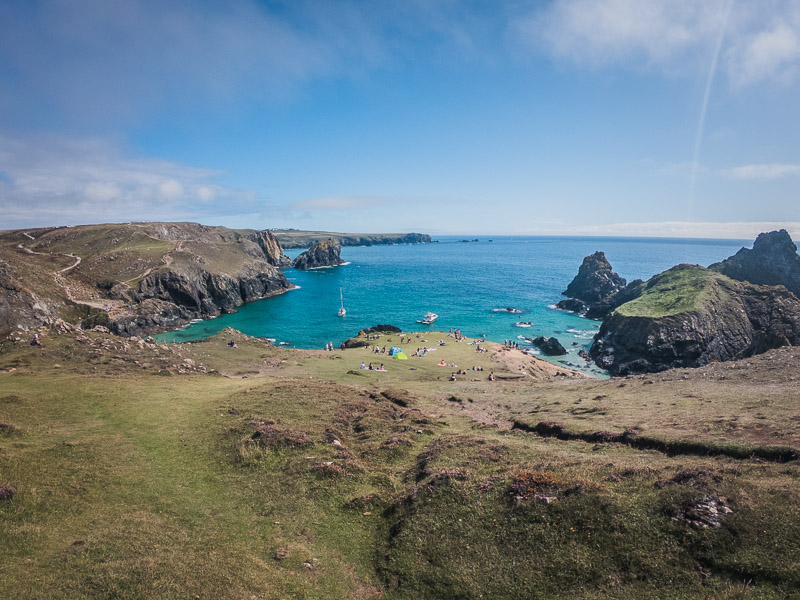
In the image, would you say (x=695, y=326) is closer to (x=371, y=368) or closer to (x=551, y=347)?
(x=551, y=347)

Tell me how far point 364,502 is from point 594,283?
14063cm

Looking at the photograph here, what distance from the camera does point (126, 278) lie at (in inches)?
4400

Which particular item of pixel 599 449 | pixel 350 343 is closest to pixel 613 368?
pixel 350 343

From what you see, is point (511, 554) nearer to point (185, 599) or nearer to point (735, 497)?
point (735, 497)

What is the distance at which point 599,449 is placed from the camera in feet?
79.0

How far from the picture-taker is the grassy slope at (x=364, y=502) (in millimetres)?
13945

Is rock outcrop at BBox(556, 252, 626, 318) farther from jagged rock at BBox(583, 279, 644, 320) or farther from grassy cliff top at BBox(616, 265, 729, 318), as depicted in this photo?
grassy cliff top at BBox(616, 265, 729, 318)

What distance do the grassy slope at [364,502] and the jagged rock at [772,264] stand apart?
336 feet

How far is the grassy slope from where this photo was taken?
1395 centimetres

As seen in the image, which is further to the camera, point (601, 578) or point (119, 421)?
point (119, 421)

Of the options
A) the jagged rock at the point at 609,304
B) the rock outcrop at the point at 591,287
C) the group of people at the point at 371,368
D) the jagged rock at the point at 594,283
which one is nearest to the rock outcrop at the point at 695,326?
the jagged rock at the point at 609,304

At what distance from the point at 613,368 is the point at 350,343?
54980 mm

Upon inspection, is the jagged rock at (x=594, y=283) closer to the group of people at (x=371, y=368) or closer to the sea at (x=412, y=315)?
the sea at (x=412, y=315)

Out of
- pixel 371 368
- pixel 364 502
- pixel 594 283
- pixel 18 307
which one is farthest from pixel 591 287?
pixel 18 307
